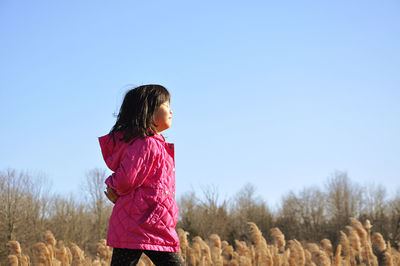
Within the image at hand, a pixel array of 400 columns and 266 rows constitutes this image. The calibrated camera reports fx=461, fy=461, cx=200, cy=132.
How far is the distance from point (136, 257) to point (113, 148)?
81 centimetres

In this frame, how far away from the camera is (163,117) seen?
348 cm

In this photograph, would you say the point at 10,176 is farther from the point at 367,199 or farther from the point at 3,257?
the point at 367,199

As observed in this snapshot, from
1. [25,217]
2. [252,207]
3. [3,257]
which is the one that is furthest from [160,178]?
[252,207]

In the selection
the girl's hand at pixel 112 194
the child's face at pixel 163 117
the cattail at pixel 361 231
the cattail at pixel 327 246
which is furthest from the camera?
the cattail at pixel 327 246

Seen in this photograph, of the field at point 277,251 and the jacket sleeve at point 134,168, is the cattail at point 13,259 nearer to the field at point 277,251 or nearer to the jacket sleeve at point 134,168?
the field at point 277,251

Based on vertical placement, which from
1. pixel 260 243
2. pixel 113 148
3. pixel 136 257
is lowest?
pixel 136 257

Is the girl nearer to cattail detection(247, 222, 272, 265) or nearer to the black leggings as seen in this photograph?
the black leggings

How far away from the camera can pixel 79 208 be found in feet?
106

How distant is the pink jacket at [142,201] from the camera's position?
317cm

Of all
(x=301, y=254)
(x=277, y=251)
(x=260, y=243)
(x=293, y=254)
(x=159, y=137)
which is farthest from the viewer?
(x=277, y=251)

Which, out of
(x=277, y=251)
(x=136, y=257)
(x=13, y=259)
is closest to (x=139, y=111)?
(x=136, y=257)

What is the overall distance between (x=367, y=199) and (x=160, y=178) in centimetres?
3945

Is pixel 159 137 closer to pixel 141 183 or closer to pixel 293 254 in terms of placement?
pixel 141 183

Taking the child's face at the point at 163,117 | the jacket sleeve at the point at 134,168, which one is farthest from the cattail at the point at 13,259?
the child's face at the point at 163,117
